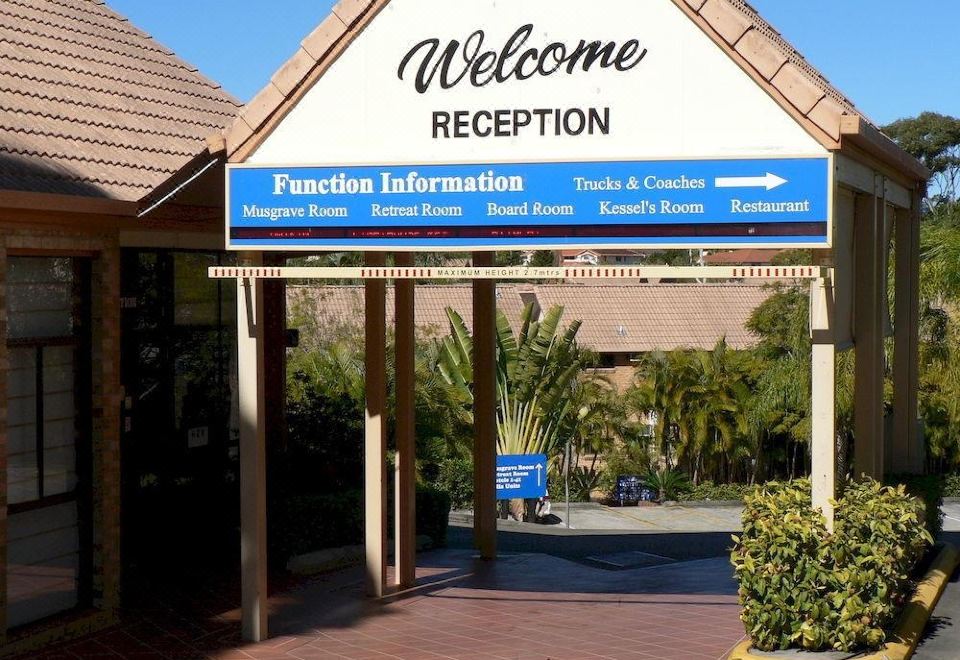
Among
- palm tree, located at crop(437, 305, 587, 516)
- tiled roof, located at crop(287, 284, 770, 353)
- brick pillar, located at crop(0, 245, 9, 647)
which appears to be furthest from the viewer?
tiled roof, located at crop(287, 284, 770, 353)

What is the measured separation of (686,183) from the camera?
27.3 ft

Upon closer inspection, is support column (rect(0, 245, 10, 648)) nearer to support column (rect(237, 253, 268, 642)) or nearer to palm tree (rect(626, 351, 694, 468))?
support column (rect(237, 253, 268, 642))

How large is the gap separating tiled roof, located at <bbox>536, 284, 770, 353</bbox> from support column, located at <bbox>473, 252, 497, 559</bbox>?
27405 millimetres

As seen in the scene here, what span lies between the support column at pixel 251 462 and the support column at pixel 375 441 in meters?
1.66

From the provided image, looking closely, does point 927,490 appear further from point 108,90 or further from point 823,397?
point 108,90

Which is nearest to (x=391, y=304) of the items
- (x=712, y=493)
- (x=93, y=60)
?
(x=712, y=493)

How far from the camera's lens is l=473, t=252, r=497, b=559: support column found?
12664 mm

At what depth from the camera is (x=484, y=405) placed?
12.8 m

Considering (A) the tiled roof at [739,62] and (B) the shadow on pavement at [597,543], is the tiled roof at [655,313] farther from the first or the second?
(A) the tiled roof at [739,62]

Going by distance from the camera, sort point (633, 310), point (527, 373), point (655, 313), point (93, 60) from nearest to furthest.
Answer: point (93, 60), point (527, 373), point (633, 310), point (655, 313)

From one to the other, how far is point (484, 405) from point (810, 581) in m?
5.35

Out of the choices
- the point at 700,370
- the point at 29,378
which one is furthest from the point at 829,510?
the point at 700,370

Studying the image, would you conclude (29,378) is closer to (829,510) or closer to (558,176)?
(558,176)

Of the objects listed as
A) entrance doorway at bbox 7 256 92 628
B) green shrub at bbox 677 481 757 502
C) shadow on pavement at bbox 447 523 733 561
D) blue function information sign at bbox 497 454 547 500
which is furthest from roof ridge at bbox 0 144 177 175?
green shrub at bbox 677 481 757 502
